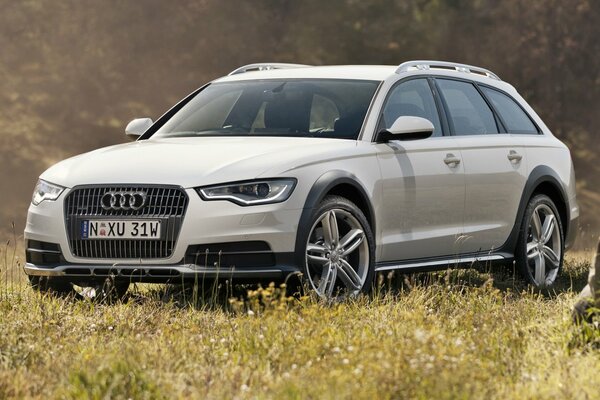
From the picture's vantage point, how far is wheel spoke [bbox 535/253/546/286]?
35.7ft

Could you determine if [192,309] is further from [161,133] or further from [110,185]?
[161,133]

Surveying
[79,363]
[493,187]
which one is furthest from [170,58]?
[79,363]

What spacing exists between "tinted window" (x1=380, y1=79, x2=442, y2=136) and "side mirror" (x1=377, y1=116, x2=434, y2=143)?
0.26 m

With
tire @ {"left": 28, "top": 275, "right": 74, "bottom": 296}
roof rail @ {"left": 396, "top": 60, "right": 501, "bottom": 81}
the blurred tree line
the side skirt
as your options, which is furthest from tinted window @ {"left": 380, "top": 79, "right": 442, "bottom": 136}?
the blurred tree line

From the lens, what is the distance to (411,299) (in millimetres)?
8211

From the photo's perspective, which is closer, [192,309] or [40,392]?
[40,392]

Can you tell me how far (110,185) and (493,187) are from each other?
10.8 feet

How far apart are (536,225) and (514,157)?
657mm

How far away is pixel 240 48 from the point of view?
4047 cm

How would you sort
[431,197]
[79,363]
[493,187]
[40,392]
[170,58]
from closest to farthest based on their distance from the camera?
[40,392] → [79,363] → [431,197] → [493,187] → [170,58]

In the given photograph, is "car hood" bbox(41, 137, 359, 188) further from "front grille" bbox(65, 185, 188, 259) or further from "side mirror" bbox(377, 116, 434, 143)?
"side mirror" bbox(377, 116, 434, 143)

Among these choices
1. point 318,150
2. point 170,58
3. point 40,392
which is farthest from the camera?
point 170,58

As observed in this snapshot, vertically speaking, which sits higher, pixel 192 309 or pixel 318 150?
pixel 318 150

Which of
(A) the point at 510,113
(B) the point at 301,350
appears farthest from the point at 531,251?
(B) the point at 301,350
